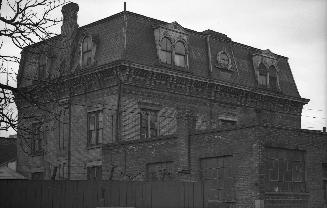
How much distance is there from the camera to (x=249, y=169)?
22688 millimetres

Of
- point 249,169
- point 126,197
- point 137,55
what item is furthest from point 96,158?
point 126,197

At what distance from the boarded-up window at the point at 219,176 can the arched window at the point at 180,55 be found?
352 inches

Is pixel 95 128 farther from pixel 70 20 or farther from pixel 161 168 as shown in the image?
pixel 70 20

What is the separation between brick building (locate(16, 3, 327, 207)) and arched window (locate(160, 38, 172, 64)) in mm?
67

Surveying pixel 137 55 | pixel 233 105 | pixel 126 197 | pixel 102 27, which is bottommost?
pixel 126 197

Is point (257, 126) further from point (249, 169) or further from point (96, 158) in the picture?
point (96, 158)

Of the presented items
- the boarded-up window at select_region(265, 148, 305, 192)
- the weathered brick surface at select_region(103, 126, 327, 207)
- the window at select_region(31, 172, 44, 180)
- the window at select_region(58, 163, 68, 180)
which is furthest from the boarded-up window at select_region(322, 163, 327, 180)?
the window at select_region(31, 172, 44, 180)

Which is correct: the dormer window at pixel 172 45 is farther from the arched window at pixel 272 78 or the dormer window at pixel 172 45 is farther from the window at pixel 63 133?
the arched window at pixel 272 78

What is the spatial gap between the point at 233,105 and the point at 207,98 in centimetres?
235

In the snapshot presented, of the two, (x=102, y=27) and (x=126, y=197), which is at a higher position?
(x=102, y=27)

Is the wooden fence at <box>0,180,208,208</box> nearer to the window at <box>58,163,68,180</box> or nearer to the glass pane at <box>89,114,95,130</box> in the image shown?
the glass pane at <box>89,114,95,130</box>

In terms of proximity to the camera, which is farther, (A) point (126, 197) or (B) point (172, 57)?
(B) point (172, 57)

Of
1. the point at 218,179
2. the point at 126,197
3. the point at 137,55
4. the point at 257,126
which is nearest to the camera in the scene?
the point at 126,197

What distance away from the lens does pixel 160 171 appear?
2673 cm
